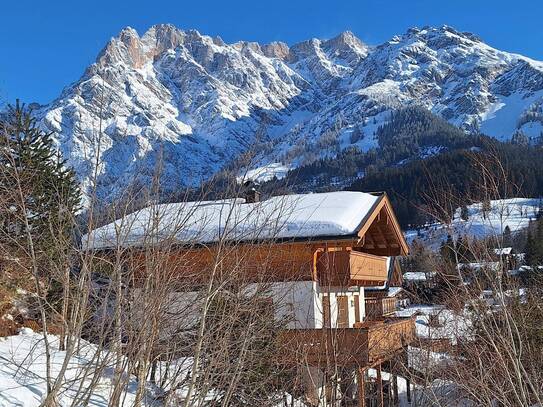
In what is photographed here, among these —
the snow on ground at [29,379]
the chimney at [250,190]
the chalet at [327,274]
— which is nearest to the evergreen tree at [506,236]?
the chimney at [250,190]

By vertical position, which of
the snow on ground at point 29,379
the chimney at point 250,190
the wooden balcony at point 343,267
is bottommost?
the snow on ground at point 29,379

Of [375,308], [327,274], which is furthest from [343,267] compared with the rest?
[375,308]

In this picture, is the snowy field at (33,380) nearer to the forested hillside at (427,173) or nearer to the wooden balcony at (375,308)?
the forested hillside at (427,173)

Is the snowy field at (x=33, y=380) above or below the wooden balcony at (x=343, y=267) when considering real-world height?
below

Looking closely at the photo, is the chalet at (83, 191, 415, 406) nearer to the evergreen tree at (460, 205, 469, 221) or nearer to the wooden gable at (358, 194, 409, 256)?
the wooden gable at (358, 194, 409, 256)

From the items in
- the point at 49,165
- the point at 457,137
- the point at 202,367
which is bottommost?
the point at 202,367

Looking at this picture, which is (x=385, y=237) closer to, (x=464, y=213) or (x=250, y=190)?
(x=250, y=190)

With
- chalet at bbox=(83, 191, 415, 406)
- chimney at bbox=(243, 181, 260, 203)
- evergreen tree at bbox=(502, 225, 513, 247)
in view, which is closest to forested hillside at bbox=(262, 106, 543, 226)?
chimney at bbox=(243, 181, 260, 203)

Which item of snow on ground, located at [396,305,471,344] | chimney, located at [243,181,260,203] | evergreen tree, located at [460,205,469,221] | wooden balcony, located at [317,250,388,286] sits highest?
chimney, located at [243,181,260,203]

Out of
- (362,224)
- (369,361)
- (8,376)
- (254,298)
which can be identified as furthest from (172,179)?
(362,224)

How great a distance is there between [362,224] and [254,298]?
9.20 m

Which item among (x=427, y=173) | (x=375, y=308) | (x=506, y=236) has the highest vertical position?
(x=427, y=173)

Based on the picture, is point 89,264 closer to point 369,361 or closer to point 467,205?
point 467,205

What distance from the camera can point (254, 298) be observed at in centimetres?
676
